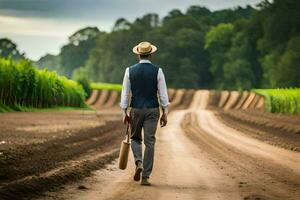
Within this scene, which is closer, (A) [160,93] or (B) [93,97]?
(A) [160,93]

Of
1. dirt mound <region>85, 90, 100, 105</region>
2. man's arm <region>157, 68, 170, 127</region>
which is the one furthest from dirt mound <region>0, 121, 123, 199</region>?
dirt mound <region>85, 90, 100, 105</region>

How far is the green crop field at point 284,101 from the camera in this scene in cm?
5211

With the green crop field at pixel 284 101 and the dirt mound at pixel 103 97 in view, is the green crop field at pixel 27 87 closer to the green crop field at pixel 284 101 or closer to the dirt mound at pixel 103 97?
the green crop field at pixel 284 101

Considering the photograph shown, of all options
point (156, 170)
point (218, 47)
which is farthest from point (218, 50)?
point (156, 170)

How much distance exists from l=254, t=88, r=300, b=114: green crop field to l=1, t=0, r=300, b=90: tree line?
3194 centimetres

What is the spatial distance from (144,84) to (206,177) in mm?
2129

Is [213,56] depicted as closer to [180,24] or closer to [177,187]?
[180,24]

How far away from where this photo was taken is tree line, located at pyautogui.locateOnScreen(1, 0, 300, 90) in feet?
337

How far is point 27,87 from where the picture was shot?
47.9 meters

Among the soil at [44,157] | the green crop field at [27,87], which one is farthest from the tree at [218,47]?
the soil at [44,157]

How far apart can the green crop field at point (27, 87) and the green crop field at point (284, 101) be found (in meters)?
15.4

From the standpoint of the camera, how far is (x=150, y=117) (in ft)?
43.3

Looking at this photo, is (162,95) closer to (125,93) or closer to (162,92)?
(162,92)

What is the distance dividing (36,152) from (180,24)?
12757 cm
